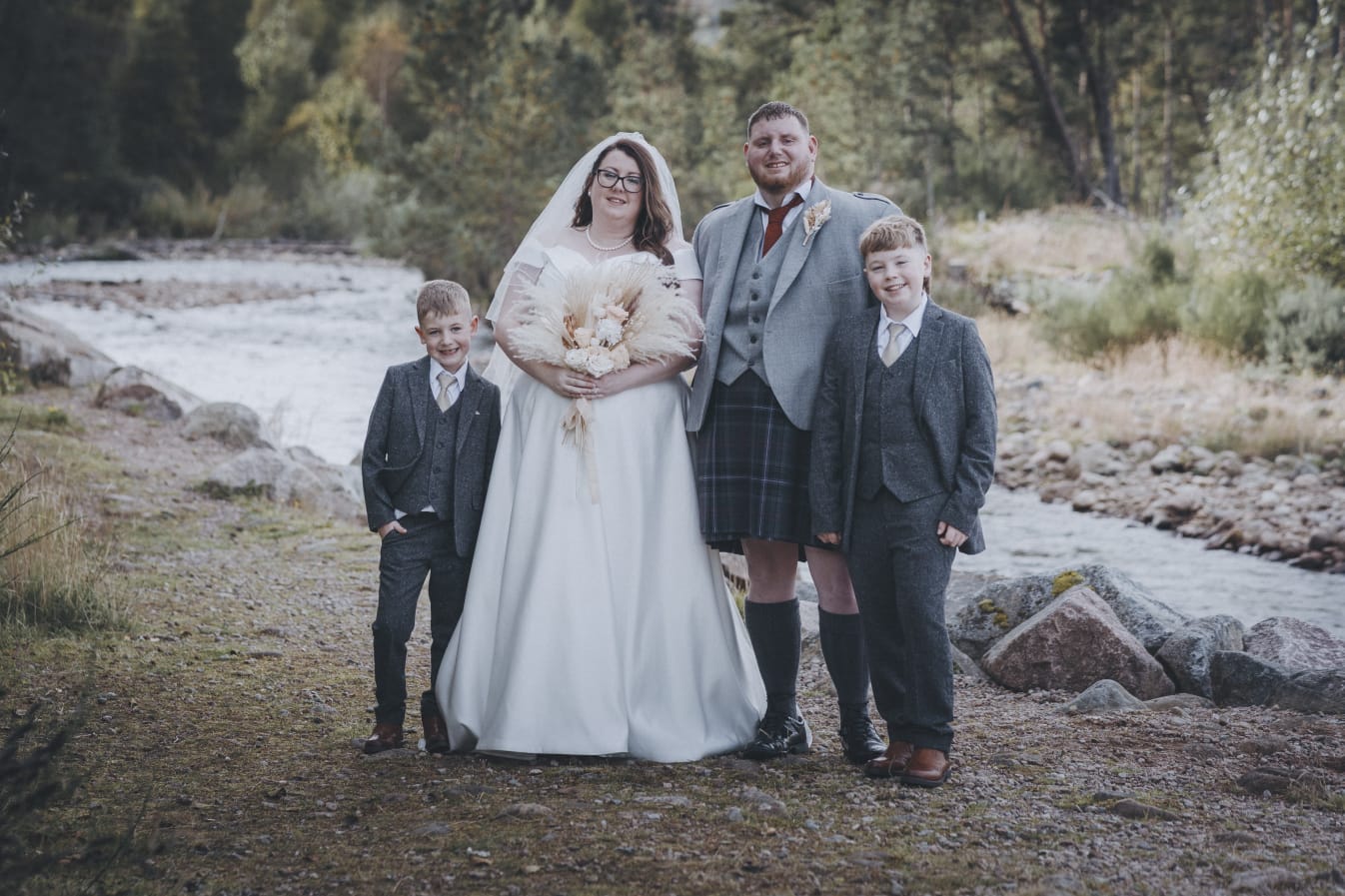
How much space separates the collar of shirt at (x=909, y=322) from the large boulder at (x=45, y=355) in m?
10.1

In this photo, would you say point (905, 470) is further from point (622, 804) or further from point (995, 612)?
point (995, 612)

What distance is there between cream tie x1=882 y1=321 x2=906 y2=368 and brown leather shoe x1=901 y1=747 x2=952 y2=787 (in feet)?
4.12

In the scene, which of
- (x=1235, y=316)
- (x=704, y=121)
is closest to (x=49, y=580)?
(x=1235, y=316)

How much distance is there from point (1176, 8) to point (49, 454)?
33.7 meters

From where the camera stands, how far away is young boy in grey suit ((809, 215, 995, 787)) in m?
3.90

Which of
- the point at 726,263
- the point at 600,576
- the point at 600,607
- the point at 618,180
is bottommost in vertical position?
the point at 600,607

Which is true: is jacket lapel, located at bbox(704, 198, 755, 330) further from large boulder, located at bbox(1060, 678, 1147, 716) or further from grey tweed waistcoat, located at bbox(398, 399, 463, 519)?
large boulder, located at bbox(1060, 678, 1147, 716)

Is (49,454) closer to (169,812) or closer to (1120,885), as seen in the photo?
(169,812)

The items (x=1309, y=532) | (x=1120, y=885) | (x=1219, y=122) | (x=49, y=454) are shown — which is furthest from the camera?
(x=1219, y=122)

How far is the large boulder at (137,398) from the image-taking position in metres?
11.8

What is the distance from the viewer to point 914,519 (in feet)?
12.8

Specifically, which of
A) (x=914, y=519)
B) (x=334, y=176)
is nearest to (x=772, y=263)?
(x=914, y=519)

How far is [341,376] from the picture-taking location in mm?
19078

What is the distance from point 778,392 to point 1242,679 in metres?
2.83
